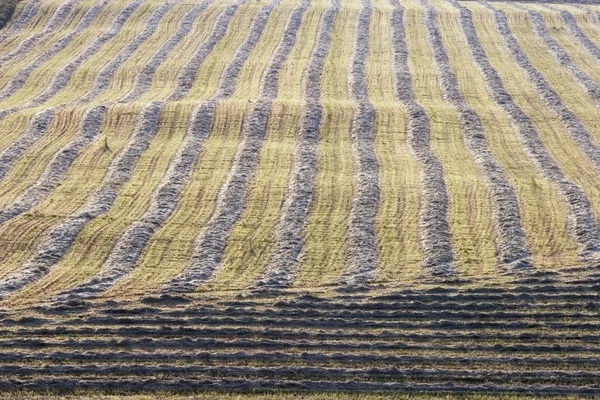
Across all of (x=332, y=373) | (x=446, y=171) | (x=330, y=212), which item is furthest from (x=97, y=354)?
(x=446, y=171)

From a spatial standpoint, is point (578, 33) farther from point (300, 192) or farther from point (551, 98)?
point (300, 192)

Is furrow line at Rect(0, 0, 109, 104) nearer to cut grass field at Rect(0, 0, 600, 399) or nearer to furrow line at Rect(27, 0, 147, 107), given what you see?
cut grass field at Rect(0, 0, 600, 399)

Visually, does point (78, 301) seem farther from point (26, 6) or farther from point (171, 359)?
point (26, 6)

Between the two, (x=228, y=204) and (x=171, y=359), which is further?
(x=228, y=204)

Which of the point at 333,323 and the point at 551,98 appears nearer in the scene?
the point at 333,323

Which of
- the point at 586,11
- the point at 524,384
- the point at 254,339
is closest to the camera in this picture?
the point at 524,384

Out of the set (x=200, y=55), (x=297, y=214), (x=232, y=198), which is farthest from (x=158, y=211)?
(x=200, y=55)

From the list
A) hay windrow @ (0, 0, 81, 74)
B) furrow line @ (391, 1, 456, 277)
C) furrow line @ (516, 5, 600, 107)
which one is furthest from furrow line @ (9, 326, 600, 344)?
hay windrow @ (0, 0, 81, 74)

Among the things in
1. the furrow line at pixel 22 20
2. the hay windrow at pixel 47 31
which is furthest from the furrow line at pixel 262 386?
the furrow line at pixel 22 20
